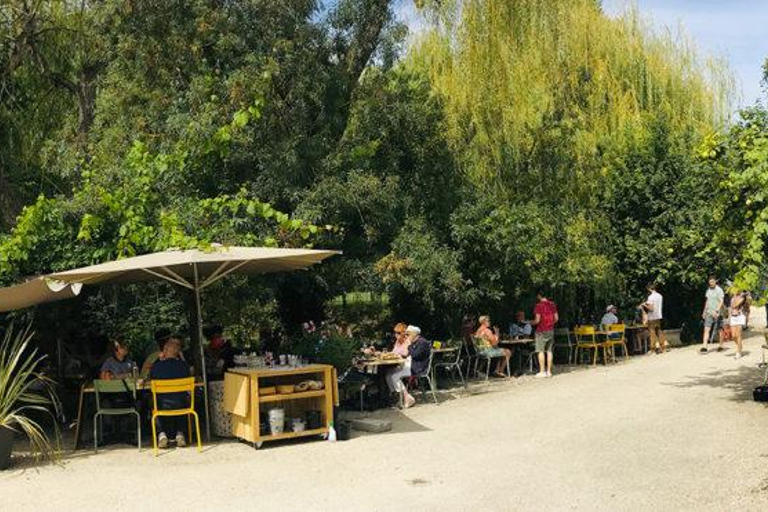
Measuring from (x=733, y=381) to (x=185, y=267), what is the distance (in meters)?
8.89

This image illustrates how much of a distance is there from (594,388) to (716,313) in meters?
6.43

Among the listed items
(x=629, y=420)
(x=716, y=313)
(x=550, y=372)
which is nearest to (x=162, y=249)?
(x=629, y=420)

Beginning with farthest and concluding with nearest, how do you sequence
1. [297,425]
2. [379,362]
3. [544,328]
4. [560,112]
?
[560,112] → [544,328] → [379,362] → [297,425]

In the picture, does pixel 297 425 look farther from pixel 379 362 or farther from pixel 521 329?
pixel 521 329

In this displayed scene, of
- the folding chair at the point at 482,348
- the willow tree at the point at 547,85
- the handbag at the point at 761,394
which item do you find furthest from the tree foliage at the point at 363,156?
the handbag at the point at 761,394

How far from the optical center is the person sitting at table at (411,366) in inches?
505

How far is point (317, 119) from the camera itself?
14281mm

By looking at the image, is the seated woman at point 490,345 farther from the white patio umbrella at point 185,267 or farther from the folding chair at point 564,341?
the white patio umbrella at point 185,267

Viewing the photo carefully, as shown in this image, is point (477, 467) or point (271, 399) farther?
point (271, 399)

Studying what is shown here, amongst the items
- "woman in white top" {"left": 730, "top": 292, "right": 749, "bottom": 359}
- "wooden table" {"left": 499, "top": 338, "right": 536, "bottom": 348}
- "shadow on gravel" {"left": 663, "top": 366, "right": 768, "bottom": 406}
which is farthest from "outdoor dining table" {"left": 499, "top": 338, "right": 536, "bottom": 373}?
"woman in white top" {"left": 730, "top": 292, "right": 749, "bottom": 359}

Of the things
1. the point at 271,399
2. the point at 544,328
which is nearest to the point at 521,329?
the point at 544,328

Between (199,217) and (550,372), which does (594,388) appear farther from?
(199,217)

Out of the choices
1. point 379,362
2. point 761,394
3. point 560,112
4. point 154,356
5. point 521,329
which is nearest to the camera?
point 154,356

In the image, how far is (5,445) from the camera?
29.7 ft
